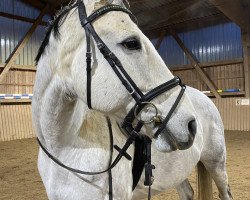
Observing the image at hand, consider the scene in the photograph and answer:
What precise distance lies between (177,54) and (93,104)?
1185 centimetres

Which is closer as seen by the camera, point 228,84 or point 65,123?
point 65,123

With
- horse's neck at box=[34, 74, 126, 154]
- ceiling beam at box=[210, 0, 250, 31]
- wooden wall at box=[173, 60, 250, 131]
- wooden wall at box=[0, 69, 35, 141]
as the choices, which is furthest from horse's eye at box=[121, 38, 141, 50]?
wooden wall at box=[173, 60, 250, 131]

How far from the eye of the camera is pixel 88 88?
1146 millimetres

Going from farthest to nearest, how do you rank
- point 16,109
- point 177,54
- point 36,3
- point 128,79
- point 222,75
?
point 177,54 < point 222,75 < point 36,3 < point 16,109 < point 128,79

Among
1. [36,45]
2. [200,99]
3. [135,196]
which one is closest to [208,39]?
[36,45]

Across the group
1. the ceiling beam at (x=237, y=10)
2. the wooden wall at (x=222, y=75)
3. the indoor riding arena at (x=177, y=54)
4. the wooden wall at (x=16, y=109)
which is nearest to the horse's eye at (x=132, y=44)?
the indoor riding arena at (x=177, y=54)

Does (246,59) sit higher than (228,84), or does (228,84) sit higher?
(246,59)

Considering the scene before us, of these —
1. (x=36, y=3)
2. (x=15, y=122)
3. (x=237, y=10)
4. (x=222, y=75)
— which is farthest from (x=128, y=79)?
(x=222, y=75)

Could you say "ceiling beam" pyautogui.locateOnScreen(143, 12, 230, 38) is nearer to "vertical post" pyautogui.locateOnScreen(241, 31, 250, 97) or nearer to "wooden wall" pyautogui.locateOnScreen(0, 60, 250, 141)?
"vertical post" pyautogui.locateOnScreen(241, 31, 250, 97)

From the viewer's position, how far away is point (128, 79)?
1.10 m

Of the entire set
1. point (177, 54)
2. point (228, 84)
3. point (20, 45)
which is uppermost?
point (177, 54)

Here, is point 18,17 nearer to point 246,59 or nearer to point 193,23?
point 193,23

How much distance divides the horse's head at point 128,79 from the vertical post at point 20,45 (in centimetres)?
860

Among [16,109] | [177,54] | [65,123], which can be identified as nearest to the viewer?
[65,123]
